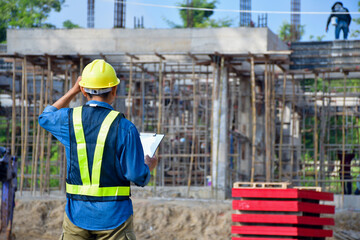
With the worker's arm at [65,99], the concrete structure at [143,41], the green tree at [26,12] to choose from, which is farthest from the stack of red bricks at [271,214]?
the green tree at [26,12]

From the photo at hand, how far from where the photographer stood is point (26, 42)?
18.4 metres

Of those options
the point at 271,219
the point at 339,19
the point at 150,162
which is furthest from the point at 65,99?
the point at 339,19

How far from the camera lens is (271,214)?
1054 centimetres

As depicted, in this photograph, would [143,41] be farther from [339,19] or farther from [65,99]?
[65,99]

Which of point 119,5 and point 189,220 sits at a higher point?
point 119,5

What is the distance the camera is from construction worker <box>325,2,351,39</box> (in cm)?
1962

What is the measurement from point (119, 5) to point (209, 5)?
30.0 m

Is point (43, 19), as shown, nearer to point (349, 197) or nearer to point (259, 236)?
point (349, 197)

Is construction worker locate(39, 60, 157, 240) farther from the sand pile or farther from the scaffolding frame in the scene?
the scaffolding frame

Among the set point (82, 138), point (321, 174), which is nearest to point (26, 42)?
point (321, 174)

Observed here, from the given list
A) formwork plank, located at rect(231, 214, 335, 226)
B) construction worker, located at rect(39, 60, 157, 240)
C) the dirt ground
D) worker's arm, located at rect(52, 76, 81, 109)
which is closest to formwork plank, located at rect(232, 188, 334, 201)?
formwork plank, located at rect(231, 214, 335, 226)

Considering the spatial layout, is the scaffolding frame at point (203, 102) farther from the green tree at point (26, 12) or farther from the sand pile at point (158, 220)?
the green tree at point (26, 12)

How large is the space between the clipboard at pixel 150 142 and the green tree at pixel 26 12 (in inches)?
1487

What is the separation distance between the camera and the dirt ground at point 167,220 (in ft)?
47.8
